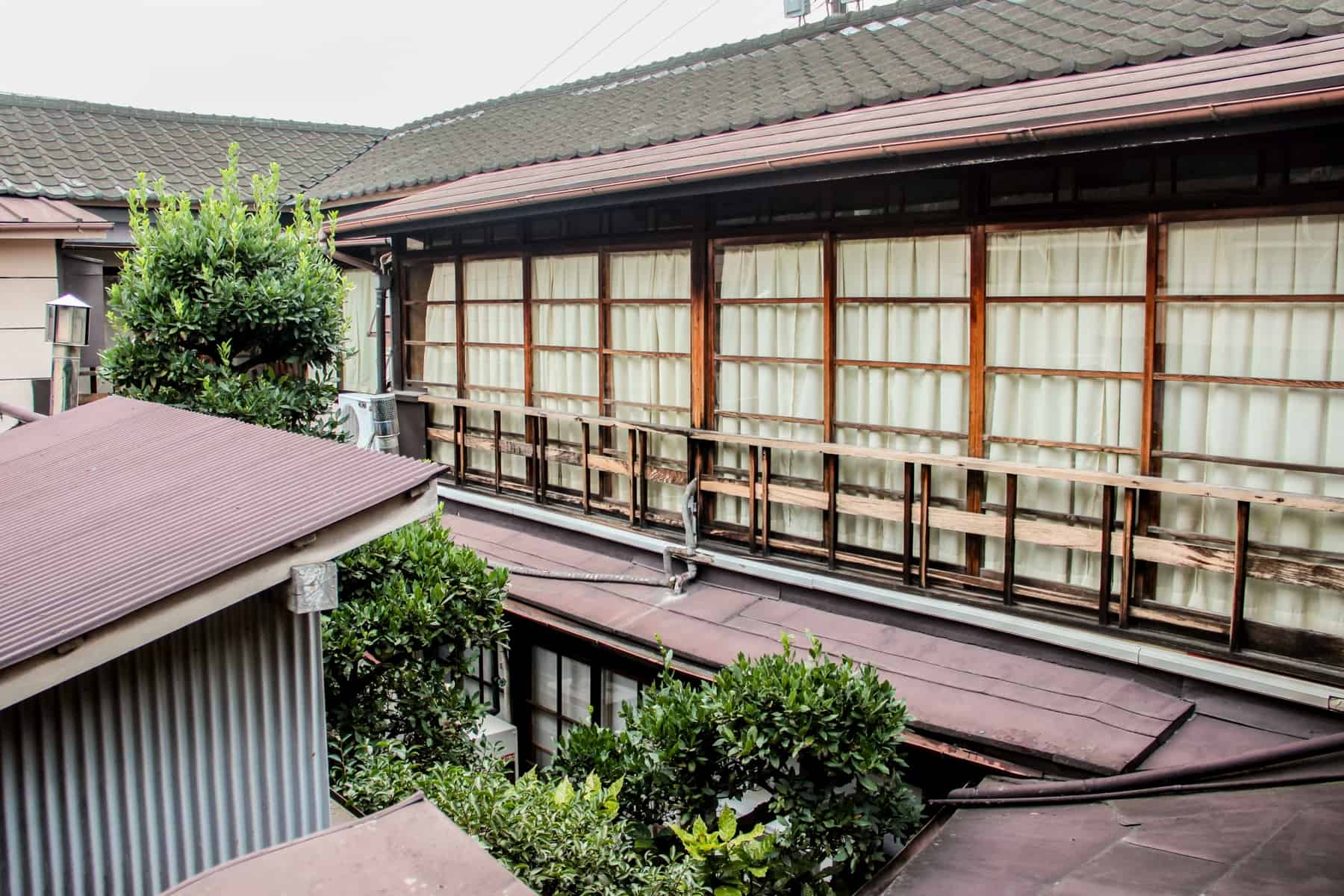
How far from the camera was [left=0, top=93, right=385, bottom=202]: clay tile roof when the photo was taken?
14.5 meters

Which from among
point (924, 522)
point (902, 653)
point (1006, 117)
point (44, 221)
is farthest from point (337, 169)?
point (902, 653)

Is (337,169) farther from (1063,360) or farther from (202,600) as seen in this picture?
(202,600)

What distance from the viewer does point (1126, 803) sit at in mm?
5195

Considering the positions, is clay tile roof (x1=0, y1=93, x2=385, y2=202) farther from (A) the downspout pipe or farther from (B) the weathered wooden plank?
(A) the downspout pipe

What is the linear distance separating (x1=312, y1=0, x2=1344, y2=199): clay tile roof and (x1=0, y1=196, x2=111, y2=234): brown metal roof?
3.22 metres

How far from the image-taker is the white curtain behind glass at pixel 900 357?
727cm

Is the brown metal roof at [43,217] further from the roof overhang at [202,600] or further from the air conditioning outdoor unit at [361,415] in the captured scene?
the roof overhang at [202,600]

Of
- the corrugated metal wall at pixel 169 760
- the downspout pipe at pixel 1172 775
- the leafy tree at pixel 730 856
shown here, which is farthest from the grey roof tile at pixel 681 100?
the corrugated metal wall at pixel 169 760

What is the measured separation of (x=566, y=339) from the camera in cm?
1045

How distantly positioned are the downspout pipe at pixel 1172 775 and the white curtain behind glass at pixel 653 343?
4444mm

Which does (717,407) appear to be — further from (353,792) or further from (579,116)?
(579,116)

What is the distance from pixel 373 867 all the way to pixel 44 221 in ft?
34.5

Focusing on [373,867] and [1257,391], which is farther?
[1257,391]

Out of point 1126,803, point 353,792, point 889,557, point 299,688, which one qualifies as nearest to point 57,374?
point 353,792
